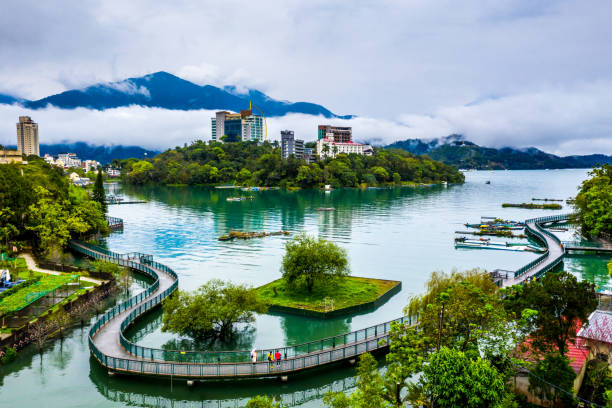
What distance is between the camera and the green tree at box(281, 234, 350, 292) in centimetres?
4597

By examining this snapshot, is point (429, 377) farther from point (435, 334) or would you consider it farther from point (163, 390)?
point (163, 390)

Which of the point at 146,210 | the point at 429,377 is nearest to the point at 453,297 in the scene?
the point at 429,377

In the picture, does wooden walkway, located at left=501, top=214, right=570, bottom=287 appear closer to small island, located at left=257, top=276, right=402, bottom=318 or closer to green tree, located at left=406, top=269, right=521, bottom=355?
green tree, located at left=406, top=269, right=521, bottom=355

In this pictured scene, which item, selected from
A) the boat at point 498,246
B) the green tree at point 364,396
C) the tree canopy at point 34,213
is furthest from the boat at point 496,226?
the green tree at point 364,396

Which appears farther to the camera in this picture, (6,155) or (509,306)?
(6,155)

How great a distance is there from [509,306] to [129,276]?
39.8m

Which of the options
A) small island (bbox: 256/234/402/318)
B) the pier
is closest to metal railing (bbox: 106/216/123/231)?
small island (bbox: 256/234/402/318)

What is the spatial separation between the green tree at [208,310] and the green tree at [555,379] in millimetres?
20293

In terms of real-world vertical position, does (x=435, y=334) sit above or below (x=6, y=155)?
below

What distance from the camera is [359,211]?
12088 centimetres

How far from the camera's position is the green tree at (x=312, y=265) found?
46.0 m

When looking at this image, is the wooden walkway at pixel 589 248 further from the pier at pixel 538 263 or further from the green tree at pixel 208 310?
the green tree at pixel 208 310

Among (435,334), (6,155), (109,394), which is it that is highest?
(6,155)

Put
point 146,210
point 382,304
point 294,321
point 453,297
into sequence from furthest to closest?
point 146,210 → point 382,304 → point 294,321 → point 453,297
